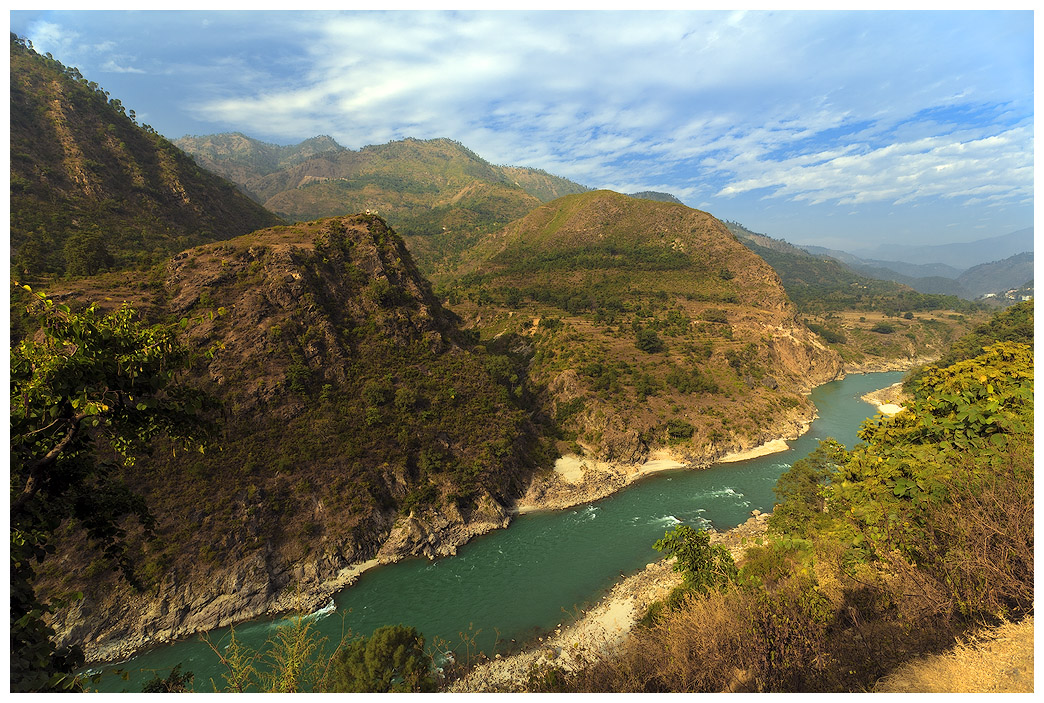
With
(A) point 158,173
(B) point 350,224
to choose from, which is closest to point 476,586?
(B) point 350,224

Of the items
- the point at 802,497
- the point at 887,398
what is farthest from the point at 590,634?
the point at 887,398

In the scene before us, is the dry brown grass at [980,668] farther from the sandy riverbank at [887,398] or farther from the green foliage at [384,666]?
the sandy riverbank at [887,398]

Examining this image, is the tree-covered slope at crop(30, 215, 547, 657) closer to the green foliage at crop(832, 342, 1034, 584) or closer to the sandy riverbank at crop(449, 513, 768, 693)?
the sandy riverbank at crop(449, 513, 768, 693)

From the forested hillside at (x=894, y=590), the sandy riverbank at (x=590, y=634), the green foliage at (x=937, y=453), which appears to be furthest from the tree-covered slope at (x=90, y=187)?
the green foliage at (x=937, y=453)

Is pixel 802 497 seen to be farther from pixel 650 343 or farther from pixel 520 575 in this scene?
pixel 650 343

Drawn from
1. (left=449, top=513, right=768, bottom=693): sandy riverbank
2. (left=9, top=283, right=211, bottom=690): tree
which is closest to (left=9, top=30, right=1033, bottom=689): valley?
(left=9, top=283, right=211, bottom=690): tree

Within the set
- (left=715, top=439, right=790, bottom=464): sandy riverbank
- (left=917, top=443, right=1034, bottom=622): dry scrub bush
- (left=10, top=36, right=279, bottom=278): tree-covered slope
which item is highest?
(left=10, top=36, right=279, bottom=278): tree-covered slope
